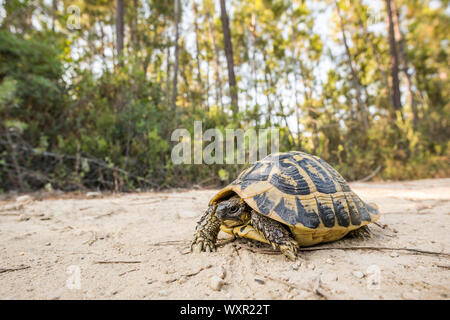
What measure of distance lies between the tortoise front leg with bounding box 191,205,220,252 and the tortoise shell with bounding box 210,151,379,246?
10 centimetres

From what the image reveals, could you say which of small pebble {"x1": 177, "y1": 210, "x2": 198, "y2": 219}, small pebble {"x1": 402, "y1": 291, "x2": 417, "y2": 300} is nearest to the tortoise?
small pebble {"x1": 402, "y1": 291, "x2": 417, "y2": 300}

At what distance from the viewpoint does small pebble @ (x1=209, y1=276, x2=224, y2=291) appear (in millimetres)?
1243

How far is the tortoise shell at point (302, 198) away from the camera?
1.68 metres

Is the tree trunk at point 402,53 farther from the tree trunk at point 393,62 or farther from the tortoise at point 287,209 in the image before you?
the tortoise at point 287,209

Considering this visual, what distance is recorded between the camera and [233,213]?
1.81 metres

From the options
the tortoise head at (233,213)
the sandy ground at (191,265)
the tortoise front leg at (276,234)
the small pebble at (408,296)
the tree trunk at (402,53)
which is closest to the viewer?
the small pebble at (408,296)

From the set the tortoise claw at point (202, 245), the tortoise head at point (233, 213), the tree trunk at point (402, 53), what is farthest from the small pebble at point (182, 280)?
the tree trunk at point (402, 53)

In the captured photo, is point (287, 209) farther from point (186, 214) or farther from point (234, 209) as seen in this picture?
point (186, 214)

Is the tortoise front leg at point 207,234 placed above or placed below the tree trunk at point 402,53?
below

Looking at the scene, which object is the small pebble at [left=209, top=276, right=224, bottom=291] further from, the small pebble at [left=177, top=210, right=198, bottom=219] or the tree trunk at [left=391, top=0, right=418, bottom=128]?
the tree trunk at [left=391, top=0, right=418, bottom=128]

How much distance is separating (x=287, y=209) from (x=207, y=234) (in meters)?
0.62

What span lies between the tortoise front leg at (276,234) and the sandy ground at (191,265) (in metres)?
0.07
